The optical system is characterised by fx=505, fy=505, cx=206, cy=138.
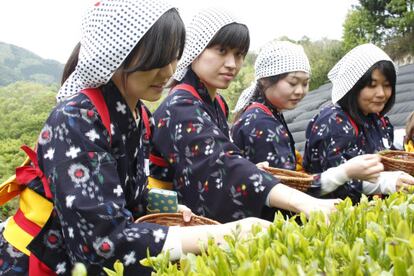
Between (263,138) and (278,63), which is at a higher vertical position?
(278,63)

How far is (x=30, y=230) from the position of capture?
1499 millimetres

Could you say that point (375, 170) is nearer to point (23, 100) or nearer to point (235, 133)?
point (235, 133)

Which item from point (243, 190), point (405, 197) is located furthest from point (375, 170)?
point (405, 197)

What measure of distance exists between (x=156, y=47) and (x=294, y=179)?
92 cm

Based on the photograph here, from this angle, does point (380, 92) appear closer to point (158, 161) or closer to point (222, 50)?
point (222, 50)

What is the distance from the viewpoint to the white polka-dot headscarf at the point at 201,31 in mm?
2348

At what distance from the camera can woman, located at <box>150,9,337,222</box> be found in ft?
6.43

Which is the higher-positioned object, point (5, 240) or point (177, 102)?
point (177, 102)

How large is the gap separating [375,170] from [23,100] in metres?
10.4

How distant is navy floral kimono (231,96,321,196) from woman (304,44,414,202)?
0.28 meters

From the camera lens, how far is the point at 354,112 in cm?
314

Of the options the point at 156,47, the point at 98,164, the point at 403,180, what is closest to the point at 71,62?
the point at 156,47

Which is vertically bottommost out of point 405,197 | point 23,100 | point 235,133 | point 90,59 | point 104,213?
point 23,100

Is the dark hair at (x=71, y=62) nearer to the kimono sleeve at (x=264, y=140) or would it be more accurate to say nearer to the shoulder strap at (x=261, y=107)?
the kimono sleeve at (x=264, y=140)
